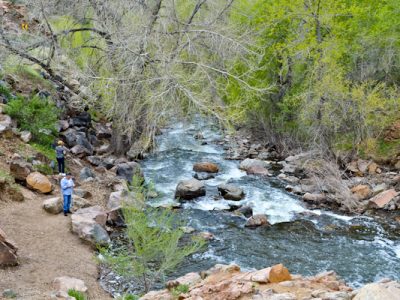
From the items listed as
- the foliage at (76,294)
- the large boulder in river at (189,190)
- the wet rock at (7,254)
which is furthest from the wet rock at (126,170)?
the foliage at (76,294)

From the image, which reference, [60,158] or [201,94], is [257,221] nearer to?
[201,94]

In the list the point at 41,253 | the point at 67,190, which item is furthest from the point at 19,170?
the point at 41,253

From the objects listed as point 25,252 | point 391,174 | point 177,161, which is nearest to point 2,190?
point 25,252

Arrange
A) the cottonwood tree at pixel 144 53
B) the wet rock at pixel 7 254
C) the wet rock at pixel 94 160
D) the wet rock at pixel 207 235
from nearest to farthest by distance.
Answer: the wet rock at pixel 7 254
the wet rock at pixel 207 235
the cottonwood tree at pixel 144 53
the wet rock at pixel 94 160

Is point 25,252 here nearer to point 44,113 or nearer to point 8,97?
point 44,113

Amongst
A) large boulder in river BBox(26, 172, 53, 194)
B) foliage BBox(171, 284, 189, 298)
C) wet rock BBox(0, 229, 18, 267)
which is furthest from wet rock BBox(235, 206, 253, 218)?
wet rock BBox(0, 229, 18, 267)

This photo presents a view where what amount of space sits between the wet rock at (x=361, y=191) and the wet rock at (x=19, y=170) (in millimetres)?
9996

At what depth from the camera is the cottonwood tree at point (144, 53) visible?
45.3 feet

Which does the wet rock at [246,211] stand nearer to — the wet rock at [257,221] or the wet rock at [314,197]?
the wet rock at [257,221]

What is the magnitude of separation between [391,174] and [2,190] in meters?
12.5

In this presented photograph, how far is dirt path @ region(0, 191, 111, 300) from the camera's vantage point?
8.00 metres

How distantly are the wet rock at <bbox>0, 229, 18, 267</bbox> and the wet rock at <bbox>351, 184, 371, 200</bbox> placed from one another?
1031 cm

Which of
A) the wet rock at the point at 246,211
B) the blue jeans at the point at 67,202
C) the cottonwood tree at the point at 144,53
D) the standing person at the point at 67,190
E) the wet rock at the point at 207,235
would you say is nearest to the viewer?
the standing person at the point at 67,190

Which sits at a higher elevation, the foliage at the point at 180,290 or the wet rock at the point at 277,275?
the wet rock at the point at 277,275
